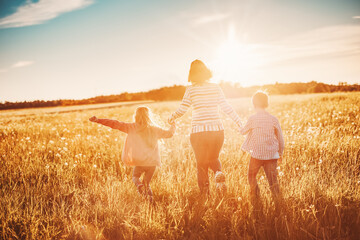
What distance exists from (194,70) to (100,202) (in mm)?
2462

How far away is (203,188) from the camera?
360 cm

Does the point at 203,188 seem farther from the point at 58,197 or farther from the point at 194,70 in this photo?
the point at 58,197

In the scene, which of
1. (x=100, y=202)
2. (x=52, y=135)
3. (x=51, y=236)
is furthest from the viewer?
(x=52, y=135)

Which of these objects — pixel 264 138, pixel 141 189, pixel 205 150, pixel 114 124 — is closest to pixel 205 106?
pixel 205 150

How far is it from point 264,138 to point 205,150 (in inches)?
34.8

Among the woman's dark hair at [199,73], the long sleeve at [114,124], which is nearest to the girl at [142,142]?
the long sleeve at [114,124]

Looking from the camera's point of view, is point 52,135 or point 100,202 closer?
point 100,202

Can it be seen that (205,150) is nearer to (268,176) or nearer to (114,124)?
(268,176)

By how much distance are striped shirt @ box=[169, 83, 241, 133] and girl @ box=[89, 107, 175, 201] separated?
51 cm

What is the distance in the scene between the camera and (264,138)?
3.34 m

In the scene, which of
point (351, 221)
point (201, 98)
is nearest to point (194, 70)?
point (201, 98)

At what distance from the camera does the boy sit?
330 cm

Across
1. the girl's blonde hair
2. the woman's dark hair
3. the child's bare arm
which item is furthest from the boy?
the girl's blonde hair

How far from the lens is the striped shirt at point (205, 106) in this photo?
11.5 ft
